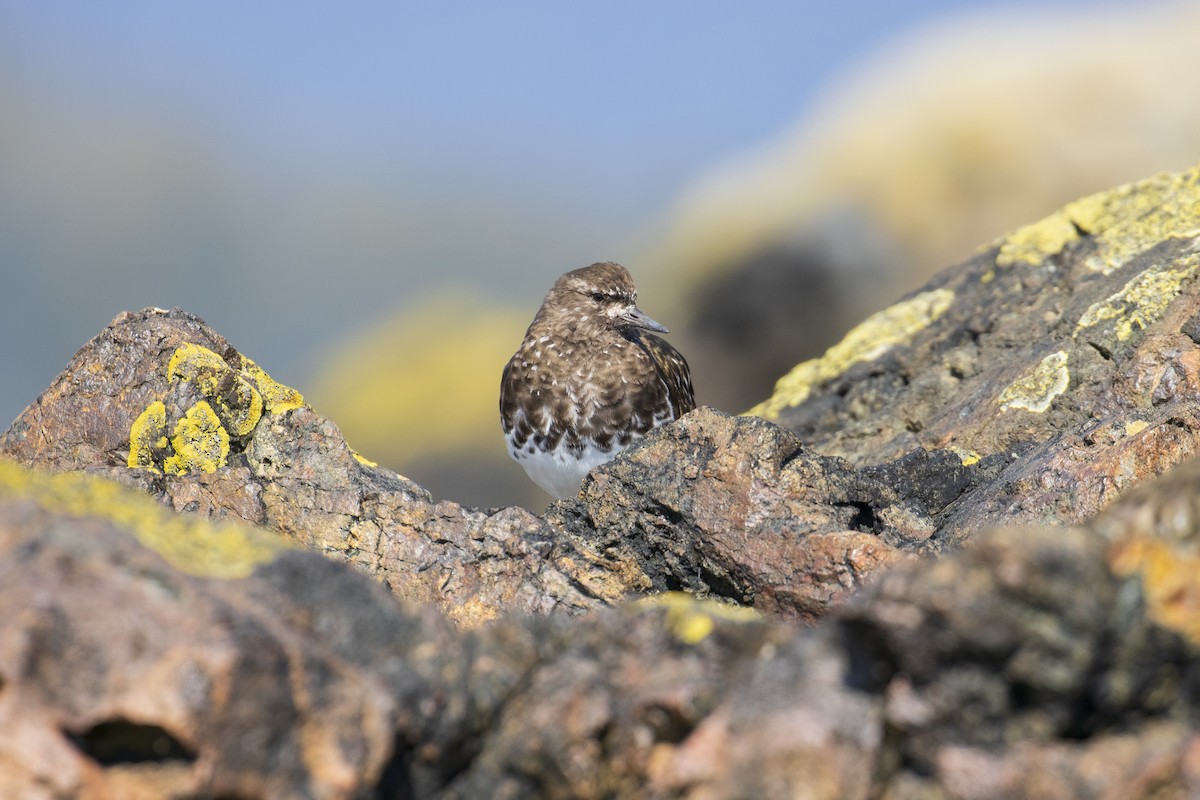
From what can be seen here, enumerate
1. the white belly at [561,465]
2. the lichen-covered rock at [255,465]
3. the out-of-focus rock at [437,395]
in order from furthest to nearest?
the out-of-focus rock at [437,395] → the white belly at [561,465] → the lichen-covered rock at [255,465]

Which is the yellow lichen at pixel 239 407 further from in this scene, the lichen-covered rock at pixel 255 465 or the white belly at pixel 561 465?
the white belly at pixel 561 465

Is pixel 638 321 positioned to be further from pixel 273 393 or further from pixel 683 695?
pixel 683 695

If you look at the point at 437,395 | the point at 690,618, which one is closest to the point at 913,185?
the point at 437,395

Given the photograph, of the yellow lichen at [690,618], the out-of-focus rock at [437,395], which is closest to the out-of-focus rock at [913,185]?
the out-of-focus rock at [437,395]

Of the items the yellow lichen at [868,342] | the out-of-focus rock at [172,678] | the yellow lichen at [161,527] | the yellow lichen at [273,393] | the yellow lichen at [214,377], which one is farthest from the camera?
the yellow lichen at [868,342]

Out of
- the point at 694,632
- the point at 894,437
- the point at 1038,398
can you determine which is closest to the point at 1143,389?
the point at 1038,398

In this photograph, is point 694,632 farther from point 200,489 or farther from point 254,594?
point 200,489

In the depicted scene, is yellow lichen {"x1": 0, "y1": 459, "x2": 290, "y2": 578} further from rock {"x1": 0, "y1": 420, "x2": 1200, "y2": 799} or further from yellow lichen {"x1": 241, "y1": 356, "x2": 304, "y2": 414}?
yellow lichen {"x1": 241, "y1": 356, "x2": 304, "y2": 414}
